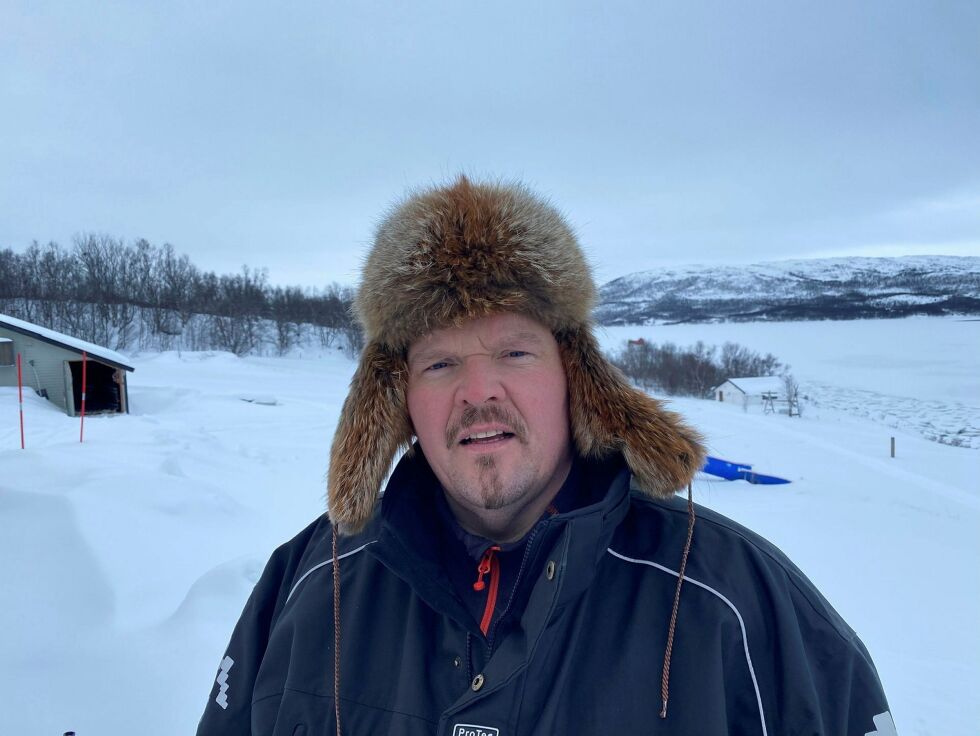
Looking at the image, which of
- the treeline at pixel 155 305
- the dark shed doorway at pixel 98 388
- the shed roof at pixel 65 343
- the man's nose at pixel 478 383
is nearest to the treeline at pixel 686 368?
the treeline at pixel 155 305

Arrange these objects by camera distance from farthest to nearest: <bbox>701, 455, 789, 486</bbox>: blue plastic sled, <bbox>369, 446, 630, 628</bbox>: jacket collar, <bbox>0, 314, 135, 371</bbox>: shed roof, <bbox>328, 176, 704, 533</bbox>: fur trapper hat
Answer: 1. <bbox>0, 314, 135, 371</bbox>: shed roof
2. <bbox>701, 455, 789, 486</bbox>: blue plastic sled
3. <bbox>328, 176, 704, 533</bbox>: fur trapper hat
4. <bbox>369, 446, 630, 628</bbox>: jacket collar

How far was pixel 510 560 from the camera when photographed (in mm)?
1782

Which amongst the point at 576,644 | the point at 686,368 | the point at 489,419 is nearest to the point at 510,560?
the point at 576,644

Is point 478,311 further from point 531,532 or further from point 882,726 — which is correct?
point 882,726

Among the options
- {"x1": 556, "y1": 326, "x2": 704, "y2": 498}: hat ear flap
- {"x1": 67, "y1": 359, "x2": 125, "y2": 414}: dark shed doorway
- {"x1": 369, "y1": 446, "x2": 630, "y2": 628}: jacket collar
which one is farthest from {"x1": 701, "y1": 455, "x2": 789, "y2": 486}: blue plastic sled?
{"x1": 67, "y1": 359, "x2": 125, "y2": 414}: dark shed doorway

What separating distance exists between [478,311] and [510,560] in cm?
83

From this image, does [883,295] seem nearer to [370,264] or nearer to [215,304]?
[215,304]

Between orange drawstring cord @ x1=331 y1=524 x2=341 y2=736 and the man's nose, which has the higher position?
the man's nose

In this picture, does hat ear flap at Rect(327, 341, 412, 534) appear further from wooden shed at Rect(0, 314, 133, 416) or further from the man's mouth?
wooden shed at Rect(0, 314, 133, 416)

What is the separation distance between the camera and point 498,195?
6.73ft

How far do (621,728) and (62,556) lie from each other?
514cm

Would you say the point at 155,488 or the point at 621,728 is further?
the point at 155,488

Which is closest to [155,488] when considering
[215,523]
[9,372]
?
[215,523]

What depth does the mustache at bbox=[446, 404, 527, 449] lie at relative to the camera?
183cm
